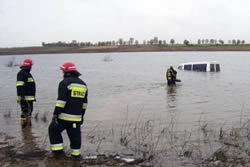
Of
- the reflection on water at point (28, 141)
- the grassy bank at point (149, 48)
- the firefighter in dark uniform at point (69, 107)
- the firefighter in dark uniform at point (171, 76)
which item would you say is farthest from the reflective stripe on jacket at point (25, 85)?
the grassy bank at point (149, 48)

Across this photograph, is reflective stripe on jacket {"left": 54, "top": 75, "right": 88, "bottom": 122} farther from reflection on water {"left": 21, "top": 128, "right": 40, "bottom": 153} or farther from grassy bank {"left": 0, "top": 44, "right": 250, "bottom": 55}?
grassy bank {"left": 0, "top": 44, "right": 250, "bottom": 55}

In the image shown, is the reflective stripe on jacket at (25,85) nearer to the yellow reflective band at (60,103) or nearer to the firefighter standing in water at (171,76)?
the yellow reflective band at (60,103)

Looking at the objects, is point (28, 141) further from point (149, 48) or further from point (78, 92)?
point (149, 48)

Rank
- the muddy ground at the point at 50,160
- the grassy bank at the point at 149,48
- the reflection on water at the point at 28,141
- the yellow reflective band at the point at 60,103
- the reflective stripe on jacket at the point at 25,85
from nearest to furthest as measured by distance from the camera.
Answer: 1. the yellow reflective band at the point at 60,103
2. the muddy ground at the point at 50,160
3. the reflection on water at the point at 28,141
4. the reflective stripe on jacket at the point at 25,85
5. the grassy bank at the point at 149,48

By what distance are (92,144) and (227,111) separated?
621cm

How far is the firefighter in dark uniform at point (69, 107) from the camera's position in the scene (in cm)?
557

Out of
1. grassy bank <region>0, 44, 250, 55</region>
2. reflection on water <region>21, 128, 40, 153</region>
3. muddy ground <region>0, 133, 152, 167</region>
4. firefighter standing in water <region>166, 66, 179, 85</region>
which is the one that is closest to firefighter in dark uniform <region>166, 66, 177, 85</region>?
firefighter standing in water <region>166, 66, 179, 85</region>

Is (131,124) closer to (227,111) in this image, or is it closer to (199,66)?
(227,111)

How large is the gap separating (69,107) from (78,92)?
31 centimetres

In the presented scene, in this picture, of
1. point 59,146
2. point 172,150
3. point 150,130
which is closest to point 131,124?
point 150,130

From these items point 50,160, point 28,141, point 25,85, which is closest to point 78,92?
point 50,160

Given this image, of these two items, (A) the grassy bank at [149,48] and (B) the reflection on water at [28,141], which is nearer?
(B) the reflection on water at [28,141]

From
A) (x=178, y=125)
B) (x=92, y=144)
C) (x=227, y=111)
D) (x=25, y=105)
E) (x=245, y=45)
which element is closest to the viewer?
(x=92, y=144)

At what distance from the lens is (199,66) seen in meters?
33.2
